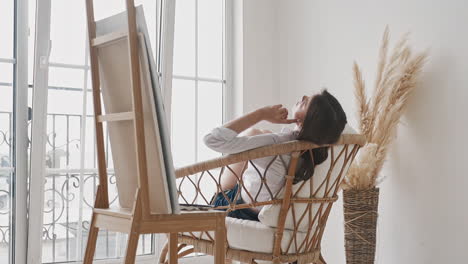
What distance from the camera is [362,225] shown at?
2.64 m

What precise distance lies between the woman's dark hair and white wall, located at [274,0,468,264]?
685mm

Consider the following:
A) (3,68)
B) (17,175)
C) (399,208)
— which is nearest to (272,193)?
(399,208)

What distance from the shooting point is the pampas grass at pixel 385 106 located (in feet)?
8.63

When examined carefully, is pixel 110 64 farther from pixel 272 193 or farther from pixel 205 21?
pixel 205 21

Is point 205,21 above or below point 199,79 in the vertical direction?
above

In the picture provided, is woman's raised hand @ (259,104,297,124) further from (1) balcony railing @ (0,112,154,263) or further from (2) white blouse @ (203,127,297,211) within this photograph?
(1) balcony railing @ (0,112,154,263)

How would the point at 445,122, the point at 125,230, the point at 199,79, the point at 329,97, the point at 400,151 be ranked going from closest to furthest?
1. the point at 125,230
2. the point at 329,97
3. the point at 445,122
4. the point at 400,151
5. the point at 199,79

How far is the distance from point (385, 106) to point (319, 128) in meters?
0.72

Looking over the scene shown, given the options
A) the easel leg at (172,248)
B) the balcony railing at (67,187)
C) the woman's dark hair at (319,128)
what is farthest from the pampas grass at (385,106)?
the balcony railing at (67,187)

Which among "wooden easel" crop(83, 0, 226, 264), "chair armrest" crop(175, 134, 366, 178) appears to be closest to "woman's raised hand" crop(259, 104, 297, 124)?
"chair armrest" crop(175, 134, 366, 178)

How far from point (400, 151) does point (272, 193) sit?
3.00 ft

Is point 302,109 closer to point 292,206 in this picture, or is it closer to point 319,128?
point 319,128

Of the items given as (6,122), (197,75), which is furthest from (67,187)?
(197,75)

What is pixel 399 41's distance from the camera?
2.68m
